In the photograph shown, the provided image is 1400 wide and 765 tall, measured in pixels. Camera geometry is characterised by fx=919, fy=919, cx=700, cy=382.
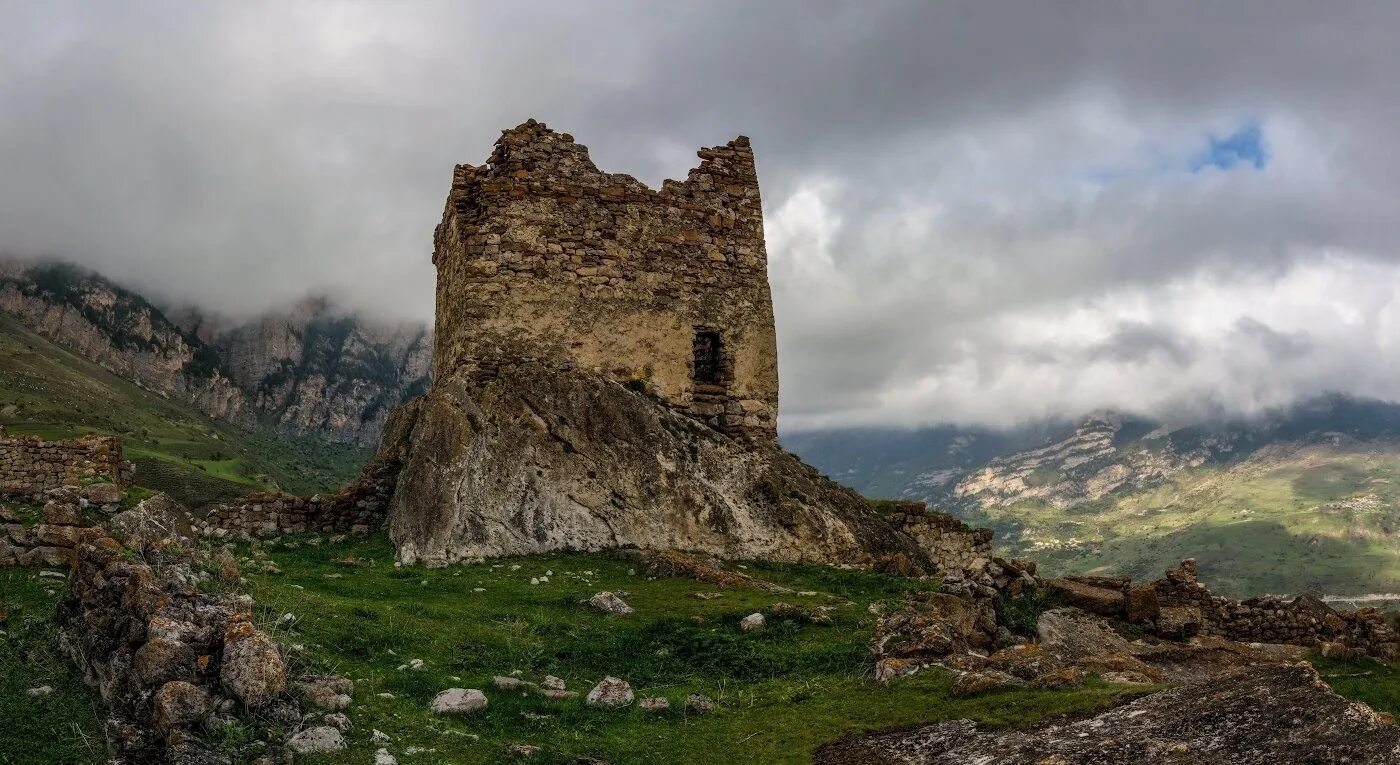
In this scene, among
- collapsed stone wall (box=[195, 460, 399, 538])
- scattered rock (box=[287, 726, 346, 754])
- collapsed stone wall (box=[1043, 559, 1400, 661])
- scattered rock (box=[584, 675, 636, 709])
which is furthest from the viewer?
collapsed stone wall (box=[195, 460, 399, 538])

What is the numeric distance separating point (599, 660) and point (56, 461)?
14933 millimetres

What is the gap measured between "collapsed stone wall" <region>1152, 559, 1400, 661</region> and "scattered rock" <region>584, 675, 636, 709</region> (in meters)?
9.76

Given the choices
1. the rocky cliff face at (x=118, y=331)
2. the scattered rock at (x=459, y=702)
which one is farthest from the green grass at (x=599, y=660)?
the rocky cliff face at (x=118, y=331)

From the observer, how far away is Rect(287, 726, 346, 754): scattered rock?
287 inches

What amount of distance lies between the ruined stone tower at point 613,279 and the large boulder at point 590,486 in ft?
3.15

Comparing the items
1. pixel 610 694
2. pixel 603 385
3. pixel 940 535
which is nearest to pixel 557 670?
pixel 610 694

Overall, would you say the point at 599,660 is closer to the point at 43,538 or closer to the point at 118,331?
the point at 43,538

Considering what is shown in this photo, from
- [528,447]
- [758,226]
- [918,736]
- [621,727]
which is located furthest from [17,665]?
[758,226]

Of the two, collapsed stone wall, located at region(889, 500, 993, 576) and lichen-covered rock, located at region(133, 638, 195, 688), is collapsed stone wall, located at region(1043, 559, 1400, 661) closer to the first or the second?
collapsed stone wall, located at region(889, 500, 993, 576)

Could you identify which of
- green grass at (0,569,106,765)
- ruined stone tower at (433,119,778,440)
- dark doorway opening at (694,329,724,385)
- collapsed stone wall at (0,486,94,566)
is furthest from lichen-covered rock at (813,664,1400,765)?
dark doorway opening at (694,329,724,385)

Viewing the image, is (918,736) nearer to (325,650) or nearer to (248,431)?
(325,650)

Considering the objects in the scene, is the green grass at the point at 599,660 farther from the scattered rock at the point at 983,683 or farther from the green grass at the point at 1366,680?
the green grass at the point at 1366,680

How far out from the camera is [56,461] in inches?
771

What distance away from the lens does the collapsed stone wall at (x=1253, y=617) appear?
15195 millimetres
